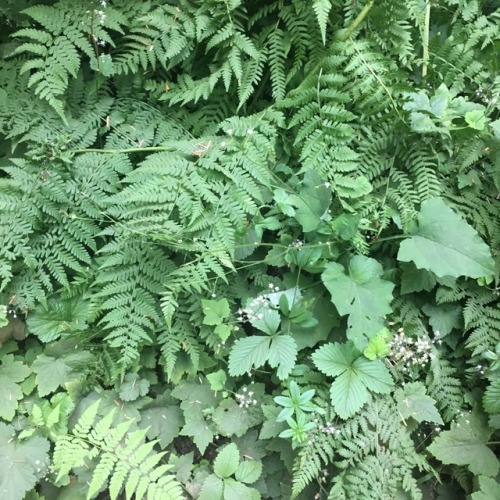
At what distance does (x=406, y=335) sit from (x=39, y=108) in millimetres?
2462

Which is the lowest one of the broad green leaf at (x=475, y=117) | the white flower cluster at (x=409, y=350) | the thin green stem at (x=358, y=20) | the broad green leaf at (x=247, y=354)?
the broad green leaf at (x=247, y=354)

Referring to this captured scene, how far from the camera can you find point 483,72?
8.48 ft

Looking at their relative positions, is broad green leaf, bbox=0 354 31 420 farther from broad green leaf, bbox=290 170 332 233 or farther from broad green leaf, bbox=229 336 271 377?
broad green leaf, bbox=290 170 332 233

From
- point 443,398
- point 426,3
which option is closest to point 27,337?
point 443,398

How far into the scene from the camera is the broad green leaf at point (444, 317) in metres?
2.47

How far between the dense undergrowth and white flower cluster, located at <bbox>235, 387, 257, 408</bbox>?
26 millimetres

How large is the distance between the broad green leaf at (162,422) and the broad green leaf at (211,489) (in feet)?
1.01

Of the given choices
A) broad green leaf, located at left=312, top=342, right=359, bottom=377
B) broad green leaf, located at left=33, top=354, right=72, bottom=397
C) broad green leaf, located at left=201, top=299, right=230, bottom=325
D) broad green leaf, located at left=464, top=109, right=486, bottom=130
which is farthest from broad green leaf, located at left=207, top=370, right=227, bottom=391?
broad green leaf, located at left=464, top=109, right=486, bottom=130

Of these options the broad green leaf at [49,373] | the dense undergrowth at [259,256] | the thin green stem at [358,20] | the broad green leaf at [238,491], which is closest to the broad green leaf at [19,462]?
the dense undergrowth at [259,256]

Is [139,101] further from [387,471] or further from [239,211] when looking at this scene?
[387,471]

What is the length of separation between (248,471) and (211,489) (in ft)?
0.68

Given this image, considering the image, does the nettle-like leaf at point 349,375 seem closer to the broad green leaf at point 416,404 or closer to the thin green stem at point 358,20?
the broad green leaf at point 416,404

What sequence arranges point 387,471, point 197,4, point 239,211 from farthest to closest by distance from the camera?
point 197,4 < point 239,211 < point 387,471

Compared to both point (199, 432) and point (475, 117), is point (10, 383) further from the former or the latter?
point (475, 117)
